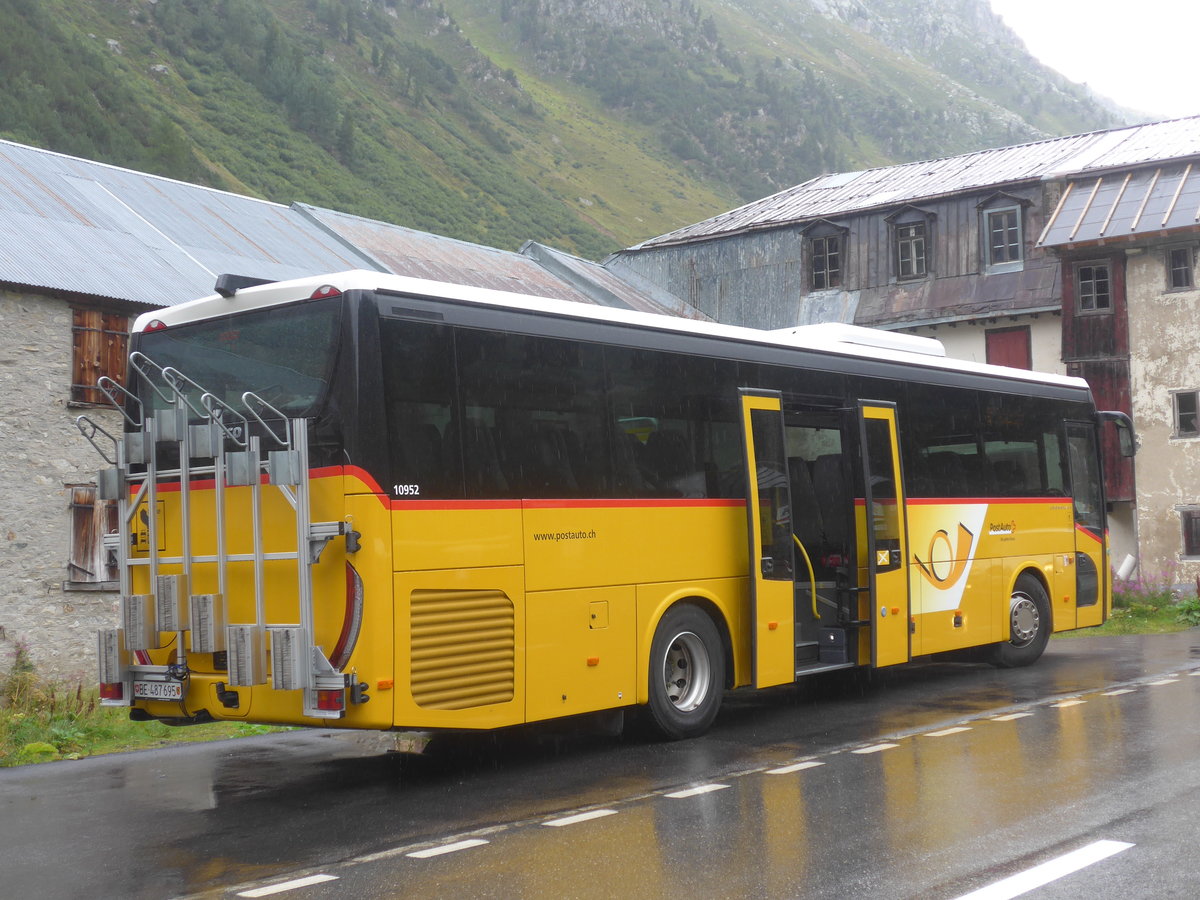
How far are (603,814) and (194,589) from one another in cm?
335

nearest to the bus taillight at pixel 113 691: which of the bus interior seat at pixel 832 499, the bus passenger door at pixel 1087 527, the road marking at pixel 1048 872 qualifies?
the road marking at pixel 1048 872

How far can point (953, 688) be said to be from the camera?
13680 millimetres

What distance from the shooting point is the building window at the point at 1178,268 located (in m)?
31.5

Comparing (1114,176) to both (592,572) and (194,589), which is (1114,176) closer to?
(592,572)

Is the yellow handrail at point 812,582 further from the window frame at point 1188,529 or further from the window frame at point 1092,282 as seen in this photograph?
the window frame at point 1092,282

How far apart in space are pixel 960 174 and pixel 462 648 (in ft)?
107

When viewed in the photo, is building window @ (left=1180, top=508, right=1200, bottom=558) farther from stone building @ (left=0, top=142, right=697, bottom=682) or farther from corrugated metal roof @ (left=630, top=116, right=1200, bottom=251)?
stone building @ (left=0, top=142, right=697, bottom=682)

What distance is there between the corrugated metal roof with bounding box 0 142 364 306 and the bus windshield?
1288 centimetres

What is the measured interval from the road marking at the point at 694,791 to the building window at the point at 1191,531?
85.5ft

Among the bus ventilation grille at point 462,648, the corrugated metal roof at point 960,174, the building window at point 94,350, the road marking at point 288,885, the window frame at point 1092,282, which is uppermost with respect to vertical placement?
the corrugated metal roof at point 960,174

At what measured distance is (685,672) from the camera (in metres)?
10.9

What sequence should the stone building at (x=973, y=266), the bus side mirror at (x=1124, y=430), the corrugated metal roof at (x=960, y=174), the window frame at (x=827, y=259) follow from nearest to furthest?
1. the bus side mirror at (x=1124, y=430)
2. the stone building at (x=973, y=266)
3. the corrugated metal roof at (x=960, y=174)
4. the window frame at (x=827, y=259)

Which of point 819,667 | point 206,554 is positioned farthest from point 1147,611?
point 206,554

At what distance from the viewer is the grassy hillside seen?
7575 cm
